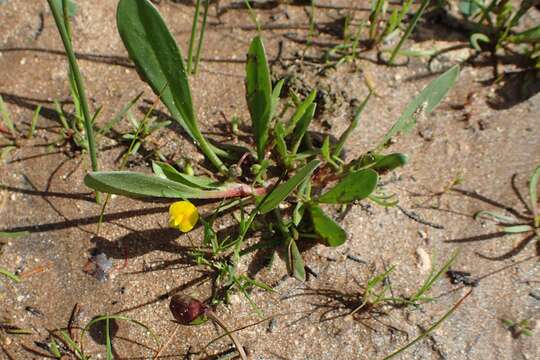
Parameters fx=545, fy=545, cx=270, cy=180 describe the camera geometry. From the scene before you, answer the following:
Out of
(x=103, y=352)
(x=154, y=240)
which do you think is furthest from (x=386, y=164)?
(x=103, y=352)

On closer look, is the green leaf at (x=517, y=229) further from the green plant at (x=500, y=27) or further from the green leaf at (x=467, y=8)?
the green leaf at (x=467, y=8)

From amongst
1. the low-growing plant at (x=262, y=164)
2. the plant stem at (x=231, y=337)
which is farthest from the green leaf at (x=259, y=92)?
the plant stem at (x=231, y=337)

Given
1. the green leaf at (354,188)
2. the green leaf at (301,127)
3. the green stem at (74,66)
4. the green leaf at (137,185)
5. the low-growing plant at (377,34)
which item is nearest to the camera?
the green stem at (74,66)

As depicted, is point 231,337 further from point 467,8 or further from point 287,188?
point 467,8

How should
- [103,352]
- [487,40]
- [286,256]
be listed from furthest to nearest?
[487,40] → [286,256] → [103,352]

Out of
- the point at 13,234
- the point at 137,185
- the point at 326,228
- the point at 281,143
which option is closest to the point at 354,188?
the point at 326,228

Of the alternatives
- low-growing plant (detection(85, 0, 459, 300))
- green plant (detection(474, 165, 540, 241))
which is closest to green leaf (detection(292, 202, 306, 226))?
low-growing plant (detection(85, 0, 459, 300))

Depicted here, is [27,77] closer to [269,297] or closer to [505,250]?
[269,297]
